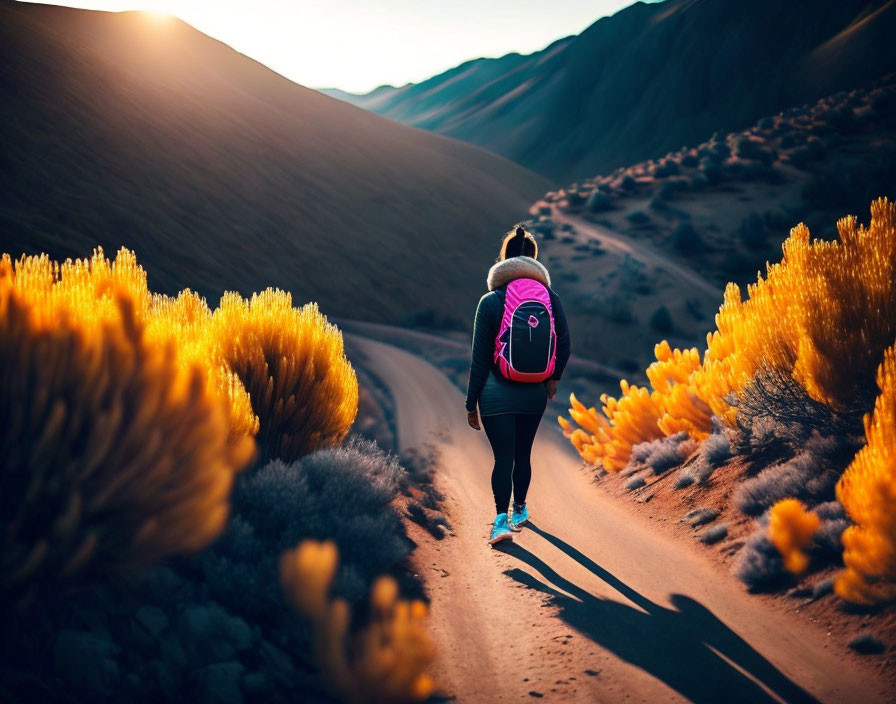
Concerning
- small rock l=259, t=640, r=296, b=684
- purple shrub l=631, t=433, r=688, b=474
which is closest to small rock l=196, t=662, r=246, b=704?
small rock l=259, t=640, r=296, b=684

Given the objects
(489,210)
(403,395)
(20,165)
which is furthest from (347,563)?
(489,210)

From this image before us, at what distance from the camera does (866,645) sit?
10.8 ft

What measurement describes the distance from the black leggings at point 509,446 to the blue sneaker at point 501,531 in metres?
0.07

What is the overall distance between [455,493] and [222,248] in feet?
58.4

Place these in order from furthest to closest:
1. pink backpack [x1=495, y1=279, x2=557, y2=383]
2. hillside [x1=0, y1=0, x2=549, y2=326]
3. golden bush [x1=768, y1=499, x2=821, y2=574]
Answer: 1. hillside [x1=0, y1=0, x2=549, y2=326]
2. pink backpack [x1=495, y1=279, x2=557, y2=383]
3. golden bush [x1=768, y1=499, x2=821, y2=574]

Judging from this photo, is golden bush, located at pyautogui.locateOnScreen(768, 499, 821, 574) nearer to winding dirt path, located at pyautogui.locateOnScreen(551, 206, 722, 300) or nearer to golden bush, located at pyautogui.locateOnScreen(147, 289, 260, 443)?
golden bush, located at pyautogui.locateOnScreen(147, 289, 260, 443)

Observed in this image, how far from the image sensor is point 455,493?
715cm

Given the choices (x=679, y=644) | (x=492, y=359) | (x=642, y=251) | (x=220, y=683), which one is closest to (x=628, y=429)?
(x=492, y=359)

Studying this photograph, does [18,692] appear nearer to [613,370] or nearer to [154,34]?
[613,370]

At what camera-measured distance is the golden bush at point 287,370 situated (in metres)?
4.90

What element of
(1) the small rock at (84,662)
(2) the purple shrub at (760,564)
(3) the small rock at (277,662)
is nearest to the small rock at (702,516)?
(2) the purple shrub at (760,564)

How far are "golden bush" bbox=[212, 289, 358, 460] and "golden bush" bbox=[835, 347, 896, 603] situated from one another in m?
3.68

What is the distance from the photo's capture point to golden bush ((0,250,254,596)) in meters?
2.93

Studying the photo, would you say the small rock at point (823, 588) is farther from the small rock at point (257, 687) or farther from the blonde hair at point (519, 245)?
the small rock at point (257, 687)
